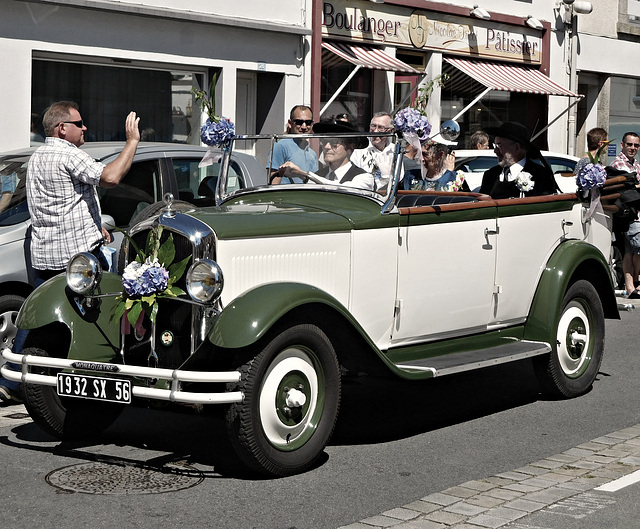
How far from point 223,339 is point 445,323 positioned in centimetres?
214

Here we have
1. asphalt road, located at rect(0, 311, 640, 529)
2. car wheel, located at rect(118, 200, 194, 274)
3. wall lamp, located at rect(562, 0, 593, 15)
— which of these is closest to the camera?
asphalt road, located at rect(0, 311, 640, 529)

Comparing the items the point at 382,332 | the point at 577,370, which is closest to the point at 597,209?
the point at 577,370

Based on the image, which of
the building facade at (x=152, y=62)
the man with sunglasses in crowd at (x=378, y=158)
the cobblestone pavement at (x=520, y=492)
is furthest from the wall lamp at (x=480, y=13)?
the cobblestone pavement at (x=520, y=492)

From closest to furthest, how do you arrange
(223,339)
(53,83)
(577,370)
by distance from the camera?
(223,339)
(577,370)
(53,83)

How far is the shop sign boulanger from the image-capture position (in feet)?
60.5

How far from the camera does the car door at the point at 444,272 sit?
7090 mm

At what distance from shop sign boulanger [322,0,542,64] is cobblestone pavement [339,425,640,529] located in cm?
1254

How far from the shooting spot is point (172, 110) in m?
16.4

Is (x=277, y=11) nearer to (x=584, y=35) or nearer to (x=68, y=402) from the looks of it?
(x=584, y=35)

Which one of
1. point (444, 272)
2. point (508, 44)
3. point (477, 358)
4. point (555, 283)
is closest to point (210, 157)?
point (444, 272)

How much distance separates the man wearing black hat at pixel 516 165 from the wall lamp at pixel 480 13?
12755 millimetres

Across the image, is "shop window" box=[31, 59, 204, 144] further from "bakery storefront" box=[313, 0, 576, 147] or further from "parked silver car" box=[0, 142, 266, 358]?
"parked silver car" box=[0, 142, 266, 358]

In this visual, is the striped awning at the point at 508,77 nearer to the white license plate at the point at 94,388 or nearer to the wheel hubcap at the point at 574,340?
the wheel hubcap at the point at 574,340

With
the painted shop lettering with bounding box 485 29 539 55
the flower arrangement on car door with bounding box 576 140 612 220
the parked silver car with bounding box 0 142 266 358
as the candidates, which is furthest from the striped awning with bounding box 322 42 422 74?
the flower arrangement on car door with bounding box 576 140 612 220
